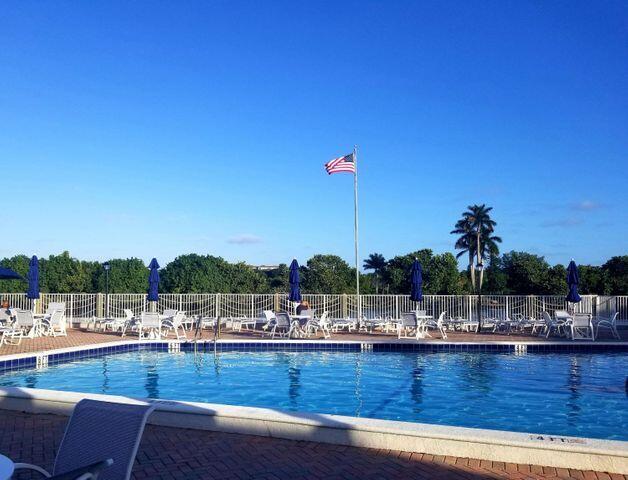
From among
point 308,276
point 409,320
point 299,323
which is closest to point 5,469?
point 409,320

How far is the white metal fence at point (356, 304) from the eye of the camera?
2116cm

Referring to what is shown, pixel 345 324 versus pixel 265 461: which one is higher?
pixel 345 324

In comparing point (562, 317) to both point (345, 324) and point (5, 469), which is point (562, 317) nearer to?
point (345, 324)

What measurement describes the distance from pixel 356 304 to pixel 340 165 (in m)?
5.23

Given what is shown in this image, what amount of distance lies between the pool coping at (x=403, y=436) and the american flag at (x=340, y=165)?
634 inches

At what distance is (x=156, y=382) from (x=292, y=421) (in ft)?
17.5

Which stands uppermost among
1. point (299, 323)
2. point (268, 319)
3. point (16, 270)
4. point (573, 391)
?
point (16, 270)

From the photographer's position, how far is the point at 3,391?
253 inches

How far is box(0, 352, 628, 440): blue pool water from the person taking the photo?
7.62 meters

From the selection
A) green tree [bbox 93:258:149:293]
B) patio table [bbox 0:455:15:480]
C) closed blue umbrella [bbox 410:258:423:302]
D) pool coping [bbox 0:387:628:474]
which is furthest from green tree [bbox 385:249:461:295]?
patio table [bbox 0:455:15:480]

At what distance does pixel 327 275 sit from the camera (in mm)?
39594

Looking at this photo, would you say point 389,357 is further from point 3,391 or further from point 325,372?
point 3,391

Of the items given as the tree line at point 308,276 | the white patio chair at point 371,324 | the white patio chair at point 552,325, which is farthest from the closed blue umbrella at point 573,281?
the tree line at point 308,276

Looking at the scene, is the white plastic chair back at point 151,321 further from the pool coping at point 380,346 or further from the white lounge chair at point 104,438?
the white lounge chair at point 104,438
